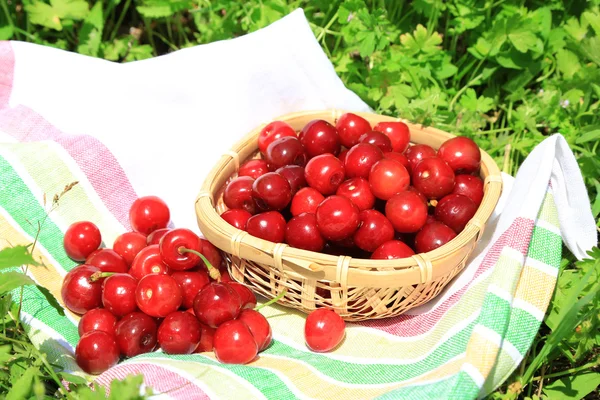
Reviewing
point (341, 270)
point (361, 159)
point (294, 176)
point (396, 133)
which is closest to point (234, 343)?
point (341, 270)

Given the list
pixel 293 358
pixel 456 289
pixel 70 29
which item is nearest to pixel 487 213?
pixel 456 289

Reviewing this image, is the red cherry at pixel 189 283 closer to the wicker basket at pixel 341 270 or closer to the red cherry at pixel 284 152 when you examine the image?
the wicker basket at pixel 341 270

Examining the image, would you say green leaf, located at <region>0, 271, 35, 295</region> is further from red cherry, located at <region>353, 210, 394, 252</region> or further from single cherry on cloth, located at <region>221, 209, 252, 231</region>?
red cherry, located at <region>353, 210, 394, 252</region>

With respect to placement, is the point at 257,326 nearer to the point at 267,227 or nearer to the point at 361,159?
the point at 267,227

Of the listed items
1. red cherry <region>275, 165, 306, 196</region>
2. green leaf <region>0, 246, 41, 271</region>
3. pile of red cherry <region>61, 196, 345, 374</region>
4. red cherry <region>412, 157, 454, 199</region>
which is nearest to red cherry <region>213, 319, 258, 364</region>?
pile of red cherry <region>61, 196, 345, 374</region>

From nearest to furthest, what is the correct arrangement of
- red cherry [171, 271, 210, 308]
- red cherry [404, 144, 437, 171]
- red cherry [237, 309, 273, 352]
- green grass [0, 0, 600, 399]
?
1. red cherry [237, 309, 273, 352]
2. red cherry [171, 271, 210, 308]
3. red cherry [404, 144, 437, 171]
4. green grass [0, 0, 600, 399]

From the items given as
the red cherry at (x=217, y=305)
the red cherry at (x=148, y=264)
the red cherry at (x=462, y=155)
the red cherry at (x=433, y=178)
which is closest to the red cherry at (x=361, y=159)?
the red cherry at (x=433, y=178)
